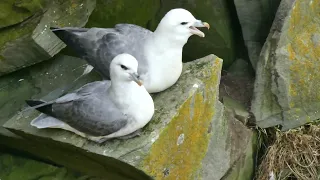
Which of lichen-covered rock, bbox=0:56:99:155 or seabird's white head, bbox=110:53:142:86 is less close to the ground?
seabird's white head, bbox=110:53:142:86

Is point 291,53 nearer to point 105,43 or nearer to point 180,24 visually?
point 180,24

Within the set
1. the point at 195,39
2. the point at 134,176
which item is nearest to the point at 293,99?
the point at 195,39

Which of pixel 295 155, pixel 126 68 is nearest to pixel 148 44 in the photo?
pixel 126 68

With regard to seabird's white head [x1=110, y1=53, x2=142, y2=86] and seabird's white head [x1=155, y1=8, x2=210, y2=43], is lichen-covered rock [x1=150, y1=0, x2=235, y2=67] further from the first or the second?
seabird's white head [x1=110, y1=53, x2=142, y2=86]

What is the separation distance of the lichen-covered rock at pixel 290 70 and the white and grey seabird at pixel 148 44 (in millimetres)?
656

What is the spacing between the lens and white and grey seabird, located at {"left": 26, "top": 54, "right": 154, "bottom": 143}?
6.95 ft

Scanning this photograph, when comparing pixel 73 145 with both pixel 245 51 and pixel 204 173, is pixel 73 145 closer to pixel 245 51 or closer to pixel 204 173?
pixel 204 173

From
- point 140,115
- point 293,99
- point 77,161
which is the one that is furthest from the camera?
point 293,99

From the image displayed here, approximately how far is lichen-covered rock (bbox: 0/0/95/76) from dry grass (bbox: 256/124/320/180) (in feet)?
4.35

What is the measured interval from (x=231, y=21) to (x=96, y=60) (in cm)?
101

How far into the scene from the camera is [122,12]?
3.03 meters

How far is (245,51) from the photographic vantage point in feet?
10.2

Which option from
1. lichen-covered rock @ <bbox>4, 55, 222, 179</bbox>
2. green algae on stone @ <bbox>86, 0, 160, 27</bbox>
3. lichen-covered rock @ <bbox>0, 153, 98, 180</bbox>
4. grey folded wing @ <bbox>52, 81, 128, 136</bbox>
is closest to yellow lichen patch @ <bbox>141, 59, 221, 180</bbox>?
lichen-covered rock @ <bbox>4, 55, 222, 179</bbox>

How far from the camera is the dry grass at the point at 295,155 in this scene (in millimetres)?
2980
